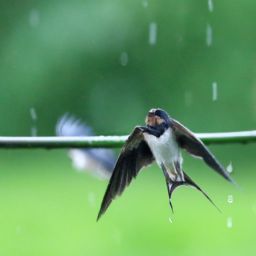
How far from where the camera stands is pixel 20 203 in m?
3.49

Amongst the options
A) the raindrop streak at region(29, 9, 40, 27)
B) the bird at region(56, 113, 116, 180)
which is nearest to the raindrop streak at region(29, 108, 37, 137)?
the raindrop streak at region(29, 9, 40, 27)

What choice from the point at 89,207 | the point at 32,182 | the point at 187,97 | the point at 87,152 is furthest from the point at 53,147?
the point at 187,97

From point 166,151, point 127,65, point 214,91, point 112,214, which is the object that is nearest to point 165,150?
point 166,151

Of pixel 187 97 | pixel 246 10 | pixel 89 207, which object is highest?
pixel 246 10

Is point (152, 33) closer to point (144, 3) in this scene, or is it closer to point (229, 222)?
point (144, 3)

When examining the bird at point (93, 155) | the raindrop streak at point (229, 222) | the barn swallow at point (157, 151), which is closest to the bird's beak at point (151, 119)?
the barn swallow at point (157, 151)

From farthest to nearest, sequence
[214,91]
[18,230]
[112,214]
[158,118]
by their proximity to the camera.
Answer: [214,91]
[112,214]
[18,230]
[158,118]

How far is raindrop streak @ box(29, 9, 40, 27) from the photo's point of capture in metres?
4.21

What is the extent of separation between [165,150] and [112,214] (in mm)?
2280

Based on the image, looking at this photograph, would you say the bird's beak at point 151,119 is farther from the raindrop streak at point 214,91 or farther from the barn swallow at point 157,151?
the raindrop streak at point 214,91

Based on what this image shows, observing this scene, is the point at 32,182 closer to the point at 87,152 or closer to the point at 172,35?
the point at 172,35

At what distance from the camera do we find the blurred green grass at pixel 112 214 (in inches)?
110

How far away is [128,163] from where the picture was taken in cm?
109

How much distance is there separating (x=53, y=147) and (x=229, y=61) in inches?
127
